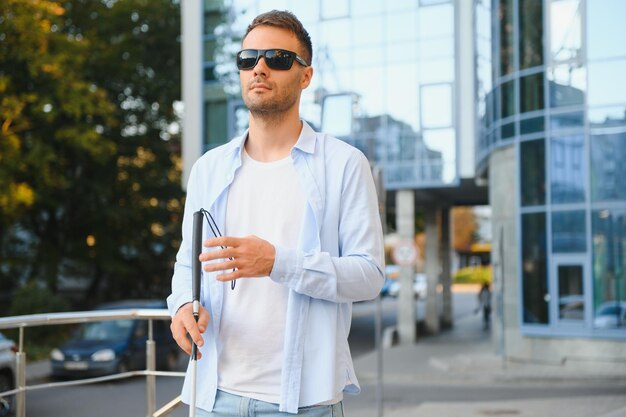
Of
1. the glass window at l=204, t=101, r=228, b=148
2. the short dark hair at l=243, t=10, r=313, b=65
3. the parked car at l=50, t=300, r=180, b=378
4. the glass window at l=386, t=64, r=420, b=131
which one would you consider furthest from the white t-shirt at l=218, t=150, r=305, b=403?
the glass window at l=204, t=101, r=228, b=148

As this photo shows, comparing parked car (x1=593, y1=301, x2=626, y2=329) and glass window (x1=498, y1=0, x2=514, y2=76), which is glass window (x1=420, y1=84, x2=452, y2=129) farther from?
parked car (x1=593, y1=301, x2=626, y2=329)

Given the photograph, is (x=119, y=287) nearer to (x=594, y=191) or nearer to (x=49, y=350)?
(x=49, y=350)

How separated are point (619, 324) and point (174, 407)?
1547 centimetres

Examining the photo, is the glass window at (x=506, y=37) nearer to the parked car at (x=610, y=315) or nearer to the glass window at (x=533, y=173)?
the glass window at (x=533, y=173)

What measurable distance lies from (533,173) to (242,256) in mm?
17713

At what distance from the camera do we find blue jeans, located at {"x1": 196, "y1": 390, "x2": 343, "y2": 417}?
2199mm

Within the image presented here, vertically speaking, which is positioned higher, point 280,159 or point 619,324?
point 280,159

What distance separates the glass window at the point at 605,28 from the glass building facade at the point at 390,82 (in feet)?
19.5

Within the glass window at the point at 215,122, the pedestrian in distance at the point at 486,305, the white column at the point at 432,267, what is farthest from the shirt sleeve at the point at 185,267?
the pedestrian in distance at the point at 486,305

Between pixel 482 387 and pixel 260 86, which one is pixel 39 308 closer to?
pixel 482 387

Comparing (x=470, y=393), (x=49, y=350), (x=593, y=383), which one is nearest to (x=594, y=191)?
(x=593, y=383)

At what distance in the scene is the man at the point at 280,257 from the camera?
2170 millimetres

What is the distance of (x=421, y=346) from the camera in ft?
80.2

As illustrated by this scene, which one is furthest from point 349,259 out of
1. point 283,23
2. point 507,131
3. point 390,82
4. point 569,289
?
point 390,82
